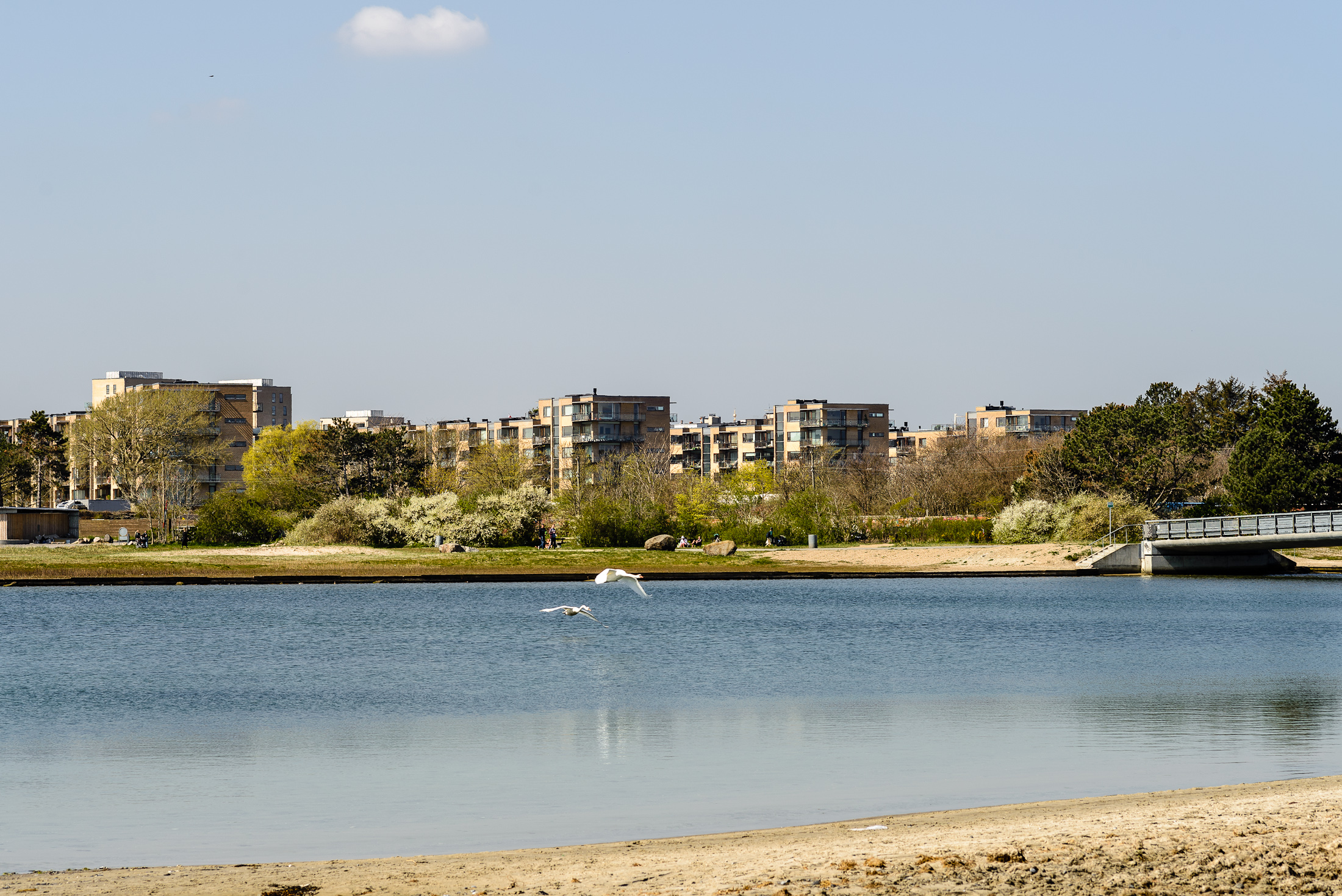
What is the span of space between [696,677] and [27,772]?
1540 centimetres

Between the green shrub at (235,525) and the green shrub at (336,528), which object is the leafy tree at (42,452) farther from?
the green shrub at (336,528)

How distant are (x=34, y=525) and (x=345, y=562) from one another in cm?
3479

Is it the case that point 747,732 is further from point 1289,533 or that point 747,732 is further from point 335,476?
point 335,476

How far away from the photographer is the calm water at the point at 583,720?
51.4 feet

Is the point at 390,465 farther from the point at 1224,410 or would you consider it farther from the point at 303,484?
the point at 1224,410

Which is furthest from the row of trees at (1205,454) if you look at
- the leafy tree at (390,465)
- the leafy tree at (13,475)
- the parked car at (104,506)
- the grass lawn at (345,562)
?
the leafy tree at (13,475)

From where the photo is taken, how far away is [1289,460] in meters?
80.1

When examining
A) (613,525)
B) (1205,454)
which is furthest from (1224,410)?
(613,525)

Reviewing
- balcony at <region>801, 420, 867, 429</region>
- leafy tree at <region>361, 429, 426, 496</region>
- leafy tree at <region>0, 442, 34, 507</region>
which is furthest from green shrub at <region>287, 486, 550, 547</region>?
balcony at <region>801, 420, 867, 429</region>

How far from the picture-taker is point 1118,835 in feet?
40.8

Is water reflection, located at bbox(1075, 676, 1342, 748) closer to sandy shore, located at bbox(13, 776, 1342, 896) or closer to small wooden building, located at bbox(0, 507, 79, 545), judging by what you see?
sandy shore, located at bbox(13, 776, 1342, 896)

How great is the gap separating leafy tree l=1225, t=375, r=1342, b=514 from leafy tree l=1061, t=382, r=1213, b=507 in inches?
296

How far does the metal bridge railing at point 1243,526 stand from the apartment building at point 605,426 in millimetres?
103269

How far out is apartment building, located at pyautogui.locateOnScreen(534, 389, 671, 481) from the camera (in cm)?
17900
